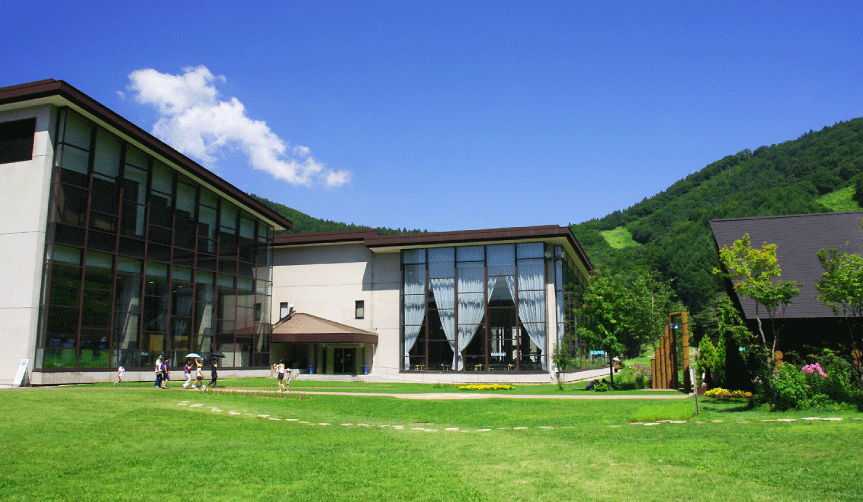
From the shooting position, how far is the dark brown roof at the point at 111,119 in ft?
100

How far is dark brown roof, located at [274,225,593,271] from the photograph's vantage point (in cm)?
4178

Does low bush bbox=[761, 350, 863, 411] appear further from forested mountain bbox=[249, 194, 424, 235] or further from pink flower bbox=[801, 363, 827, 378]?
forested mountain bbox=[249, 194, 424, 235]

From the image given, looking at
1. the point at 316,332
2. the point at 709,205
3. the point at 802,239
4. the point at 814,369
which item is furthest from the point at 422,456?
the point at 709,205

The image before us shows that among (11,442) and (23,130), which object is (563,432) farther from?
(23,130)

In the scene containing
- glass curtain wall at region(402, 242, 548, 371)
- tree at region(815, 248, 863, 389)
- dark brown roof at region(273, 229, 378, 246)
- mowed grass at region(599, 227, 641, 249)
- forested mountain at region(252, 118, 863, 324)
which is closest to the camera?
tree at region(815, 248, 863, 389)

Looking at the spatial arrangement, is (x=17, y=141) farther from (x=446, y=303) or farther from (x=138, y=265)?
(x=446, y=303)

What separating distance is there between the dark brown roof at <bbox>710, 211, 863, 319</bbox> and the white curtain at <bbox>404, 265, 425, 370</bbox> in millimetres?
22355

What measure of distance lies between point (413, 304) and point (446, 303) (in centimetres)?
254

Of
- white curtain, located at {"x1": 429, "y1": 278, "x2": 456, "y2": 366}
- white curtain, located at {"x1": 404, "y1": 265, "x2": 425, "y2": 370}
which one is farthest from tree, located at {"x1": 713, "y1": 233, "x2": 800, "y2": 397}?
white curtain, located at {"x1": 404, "y1": 265, "x2": 425, "y2": 370}

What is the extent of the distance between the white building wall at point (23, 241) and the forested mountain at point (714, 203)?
80.8 meters

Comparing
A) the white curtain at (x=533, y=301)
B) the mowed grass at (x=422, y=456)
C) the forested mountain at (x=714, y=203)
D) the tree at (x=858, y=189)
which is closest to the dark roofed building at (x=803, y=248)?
the mowed grass at (x=422, y=456)

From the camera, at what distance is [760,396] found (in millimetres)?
17594

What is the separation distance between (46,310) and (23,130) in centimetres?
921

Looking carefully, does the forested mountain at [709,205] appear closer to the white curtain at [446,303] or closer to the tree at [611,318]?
the white curtain at [446,303]
